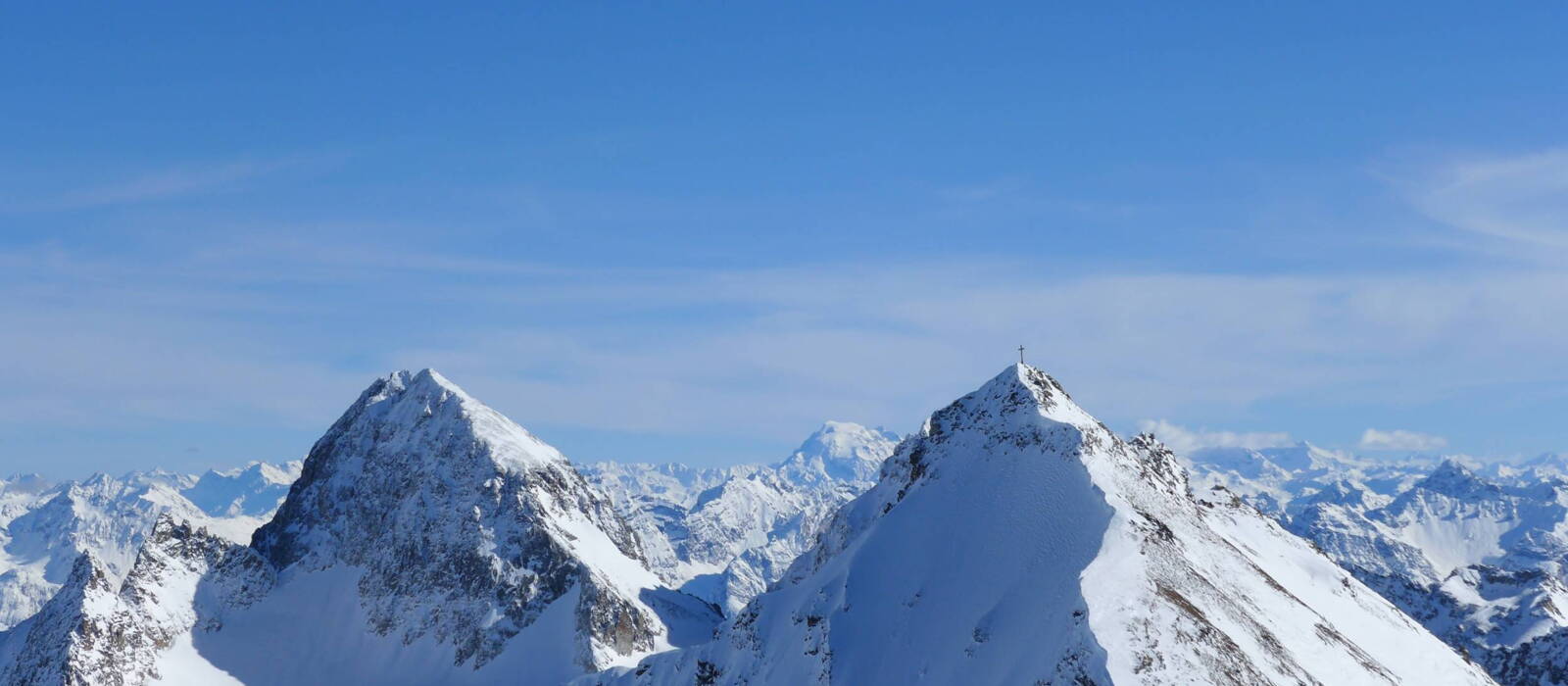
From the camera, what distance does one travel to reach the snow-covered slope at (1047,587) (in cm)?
10581

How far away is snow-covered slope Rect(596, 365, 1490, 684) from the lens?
105812 mm

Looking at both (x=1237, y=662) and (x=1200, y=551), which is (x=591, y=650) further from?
(x=1237, y=662)

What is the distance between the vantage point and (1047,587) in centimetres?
11488

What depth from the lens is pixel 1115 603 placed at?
10681 centimetres

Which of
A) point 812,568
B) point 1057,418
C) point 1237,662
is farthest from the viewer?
point 812,568

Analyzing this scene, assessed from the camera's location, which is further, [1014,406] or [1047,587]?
[1014,406]

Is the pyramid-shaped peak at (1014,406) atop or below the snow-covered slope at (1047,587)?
atop

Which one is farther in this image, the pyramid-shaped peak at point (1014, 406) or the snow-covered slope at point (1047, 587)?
the pyramid-shaped peak at point (1014, 406)

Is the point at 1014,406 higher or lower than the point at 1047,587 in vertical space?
higher

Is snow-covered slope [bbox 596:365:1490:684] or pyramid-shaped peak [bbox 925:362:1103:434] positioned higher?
pyramid-shaped peak [bbox 925:362:1103:434]

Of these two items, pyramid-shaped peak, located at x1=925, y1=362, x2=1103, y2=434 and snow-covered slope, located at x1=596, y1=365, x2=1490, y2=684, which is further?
pyramid-shaped peak, located at x1=925, y1=362, x2=1103, y2=434

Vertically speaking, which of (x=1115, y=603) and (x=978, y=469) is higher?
(x=978, y=469)

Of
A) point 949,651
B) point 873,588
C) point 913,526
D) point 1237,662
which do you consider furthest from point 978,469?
point 1237,662

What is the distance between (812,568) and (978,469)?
96.7 feet
